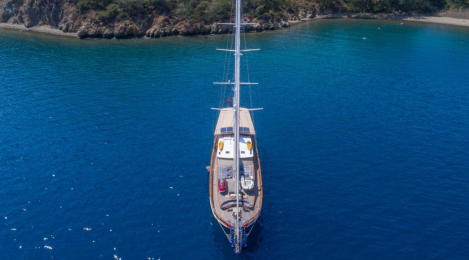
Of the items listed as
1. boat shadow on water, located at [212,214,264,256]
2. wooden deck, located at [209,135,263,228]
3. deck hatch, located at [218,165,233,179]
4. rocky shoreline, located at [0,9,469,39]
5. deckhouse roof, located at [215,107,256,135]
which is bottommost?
boat shadow on water, located at [212,214,264,256]

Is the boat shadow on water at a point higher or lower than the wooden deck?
lower

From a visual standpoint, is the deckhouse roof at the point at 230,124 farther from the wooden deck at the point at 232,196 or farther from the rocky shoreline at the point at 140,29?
the rocky shoreline at the point at 140,29

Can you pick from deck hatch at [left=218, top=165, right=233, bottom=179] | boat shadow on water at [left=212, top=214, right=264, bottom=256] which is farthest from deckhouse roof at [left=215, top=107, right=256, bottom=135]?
boat shadow on water at [left=212, top=214, right=264, bottom=256]

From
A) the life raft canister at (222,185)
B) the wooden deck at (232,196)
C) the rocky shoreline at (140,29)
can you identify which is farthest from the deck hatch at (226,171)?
the rocky shoreline at (140,29)

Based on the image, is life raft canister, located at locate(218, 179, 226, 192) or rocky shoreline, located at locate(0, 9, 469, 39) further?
rocky shoreline, located at locate(0, 9, 469, 39)

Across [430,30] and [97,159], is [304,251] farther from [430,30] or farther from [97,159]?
[430,30]

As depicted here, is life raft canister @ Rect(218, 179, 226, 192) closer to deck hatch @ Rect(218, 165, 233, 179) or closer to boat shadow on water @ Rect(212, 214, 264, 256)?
deck hatch @ Rect(218, 165, 233, 179)

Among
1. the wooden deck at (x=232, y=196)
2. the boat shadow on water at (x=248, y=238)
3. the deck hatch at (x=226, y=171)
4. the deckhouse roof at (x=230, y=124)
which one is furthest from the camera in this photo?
the deckhouse roof at (x=230, y=124)

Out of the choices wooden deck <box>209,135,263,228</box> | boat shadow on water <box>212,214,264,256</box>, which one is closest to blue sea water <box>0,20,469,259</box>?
boat shadow on water <box>212,214,264,256</box>

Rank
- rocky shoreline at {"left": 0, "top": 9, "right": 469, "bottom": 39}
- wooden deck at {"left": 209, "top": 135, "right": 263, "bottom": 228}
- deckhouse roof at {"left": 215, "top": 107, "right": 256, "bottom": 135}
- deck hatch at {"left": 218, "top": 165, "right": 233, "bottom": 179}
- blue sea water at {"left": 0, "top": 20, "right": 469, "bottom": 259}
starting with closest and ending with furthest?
wooden deck at {"left": 209, "top": 135, "right": 263, "bottom": 228}, blue sea water at {"left": 0, "top": 20, "right": 469, "bottom": 259}, deck hatch at {"left": 218, "top": 165, "right": 233, "bottom": 179}, deckhouse roof at {"left": 215, "top": 107, "right": 256, "bottom": 135}, rocky shoreline at {"left": 0, "top": 9, "right": 469, "bottom": 39}

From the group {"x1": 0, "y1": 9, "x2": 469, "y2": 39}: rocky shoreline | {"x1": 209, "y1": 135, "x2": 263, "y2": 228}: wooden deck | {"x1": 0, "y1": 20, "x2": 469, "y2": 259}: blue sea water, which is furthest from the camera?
{"x1": 0, "y1": 9, "x2": 469, "y2": 39}: rocky shoreline
